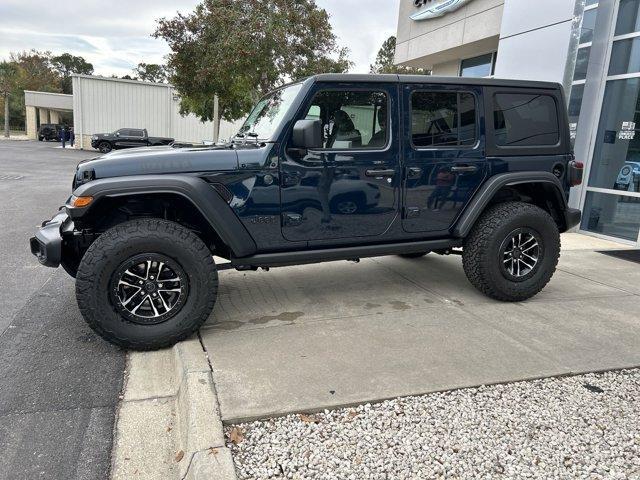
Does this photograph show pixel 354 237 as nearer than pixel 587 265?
Yes

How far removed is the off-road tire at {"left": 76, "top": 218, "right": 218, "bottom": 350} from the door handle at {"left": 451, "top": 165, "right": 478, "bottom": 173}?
2222mm

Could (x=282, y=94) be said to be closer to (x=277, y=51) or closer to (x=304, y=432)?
(x=304, y=432)

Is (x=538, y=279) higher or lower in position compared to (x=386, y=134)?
lower

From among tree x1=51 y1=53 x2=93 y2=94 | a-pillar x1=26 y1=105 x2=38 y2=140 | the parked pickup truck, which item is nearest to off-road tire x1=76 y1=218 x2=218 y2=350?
the parked pickup truck

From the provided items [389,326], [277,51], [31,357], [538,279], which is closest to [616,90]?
[538,279]

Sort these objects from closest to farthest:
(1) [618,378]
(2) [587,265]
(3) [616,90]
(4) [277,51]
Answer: (1) [618,378] < (2) [587,265] < (3) [616,90] < (4) [277,51]

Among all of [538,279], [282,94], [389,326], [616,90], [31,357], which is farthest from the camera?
[616,90]

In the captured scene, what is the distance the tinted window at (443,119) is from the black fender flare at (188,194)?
168 cm

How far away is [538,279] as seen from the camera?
14.9 feet

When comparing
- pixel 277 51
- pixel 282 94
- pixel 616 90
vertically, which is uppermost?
pixel 277 51

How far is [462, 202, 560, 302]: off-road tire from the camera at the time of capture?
4.31m

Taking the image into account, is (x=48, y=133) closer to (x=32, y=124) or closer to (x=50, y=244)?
(x=32, y=124)

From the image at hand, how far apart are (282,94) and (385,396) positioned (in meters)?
2.69

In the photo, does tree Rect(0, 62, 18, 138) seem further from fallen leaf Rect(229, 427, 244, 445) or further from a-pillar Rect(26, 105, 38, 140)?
fallen leaf Rect(229, 427, 244, 445)
